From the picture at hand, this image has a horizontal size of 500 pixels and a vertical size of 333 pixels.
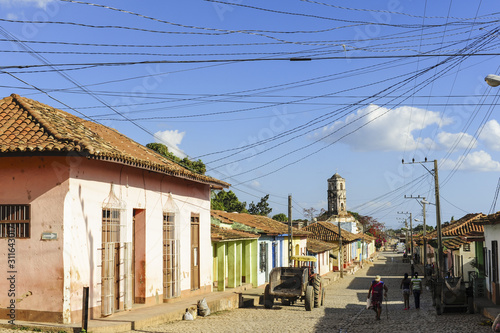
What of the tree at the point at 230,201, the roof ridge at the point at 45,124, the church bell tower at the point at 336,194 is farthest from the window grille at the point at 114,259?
the church bell tower at the point at 336,194

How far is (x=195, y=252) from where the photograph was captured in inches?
872

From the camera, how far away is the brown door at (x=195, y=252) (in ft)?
71.5

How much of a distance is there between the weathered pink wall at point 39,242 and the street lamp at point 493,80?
30.9 ft

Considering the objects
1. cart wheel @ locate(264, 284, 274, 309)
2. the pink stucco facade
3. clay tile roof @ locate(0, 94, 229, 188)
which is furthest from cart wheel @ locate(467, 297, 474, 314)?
the pink stucco facade

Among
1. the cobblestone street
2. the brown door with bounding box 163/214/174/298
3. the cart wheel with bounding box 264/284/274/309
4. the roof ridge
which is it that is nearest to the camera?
the roof ridge

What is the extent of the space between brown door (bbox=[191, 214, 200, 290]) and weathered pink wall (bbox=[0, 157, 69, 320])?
8.49m

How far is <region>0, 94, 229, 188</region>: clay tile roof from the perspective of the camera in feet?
43.6

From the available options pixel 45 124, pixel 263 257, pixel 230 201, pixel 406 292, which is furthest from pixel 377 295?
Answer: pixel 230 201

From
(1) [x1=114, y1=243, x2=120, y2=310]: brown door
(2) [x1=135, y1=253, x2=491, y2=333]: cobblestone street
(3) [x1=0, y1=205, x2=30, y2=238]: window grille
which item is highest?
(3) [x1=0, y1=205, x2=30, y2=238]: window grille

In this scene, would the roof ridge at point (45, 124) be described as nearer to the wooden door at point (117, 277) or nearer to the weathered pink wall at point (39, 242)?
the weathered pink wall at point (39, 242)

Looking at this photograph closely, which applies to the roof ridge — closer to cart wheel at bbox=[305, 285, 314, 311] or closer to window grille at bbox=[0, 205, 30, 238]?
window grille at bbox=[0, 205, 30, 238]

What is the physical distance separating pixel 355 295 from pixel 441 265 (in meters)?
4.85

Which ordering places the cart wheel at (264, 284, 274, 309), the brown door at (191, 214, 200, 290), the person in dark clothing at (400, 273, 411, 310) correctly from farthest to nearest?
the person in dark clothing at (400, 273, 411, 310) → the cart wheel at (264, 284, 274, 309) → the brown door at (191, 214, 200, 290)

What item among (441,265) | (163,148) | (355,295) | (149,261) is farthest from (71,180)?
(163,148)
